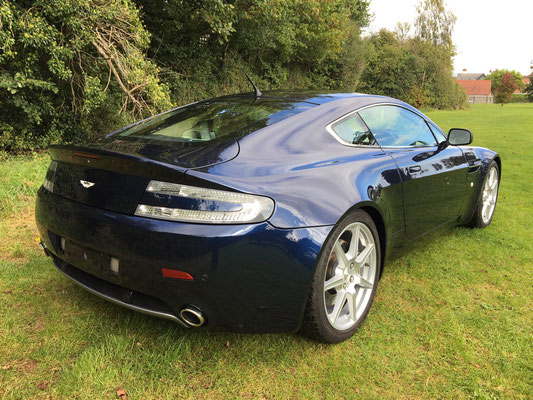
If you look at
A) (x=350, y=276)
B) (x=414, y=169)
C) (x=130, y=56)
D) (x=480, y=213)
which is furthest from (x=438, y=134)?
(x=130, y=56)

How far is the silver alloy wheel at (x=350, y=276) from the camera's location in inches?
84.3

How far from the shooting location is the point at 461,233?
13.2 feet

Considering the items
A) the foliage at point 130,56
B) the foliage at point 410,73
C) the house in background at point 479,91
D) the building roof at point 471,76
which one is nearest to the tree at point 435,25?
the foliage at point 410,73

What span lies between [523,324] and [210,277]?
2.04m

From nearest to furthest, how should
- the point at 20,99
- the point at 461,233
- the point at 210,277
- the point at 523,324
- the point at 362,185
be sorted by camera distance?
the point at 210,277, the point at 362,185, the point at 523,324, the point at 461,233, the point at 20,99

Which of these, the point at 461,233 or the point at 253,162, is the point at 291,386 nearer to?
the point at 253,162

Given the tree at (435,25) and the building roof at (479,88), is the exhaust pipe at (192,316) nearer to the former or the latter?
the tree at (435,25)

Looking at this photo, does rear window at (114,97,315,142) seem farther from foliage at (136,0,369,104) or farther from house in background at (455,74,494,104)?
house in background at (455,74,494,104)

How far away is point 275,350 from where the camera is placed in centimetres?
211

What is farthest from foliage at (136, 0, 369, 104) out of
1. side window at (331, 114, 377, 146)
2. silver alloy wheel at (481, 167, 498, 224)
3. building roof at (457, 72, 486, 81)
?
building roof at (457, 72, 486, 81)

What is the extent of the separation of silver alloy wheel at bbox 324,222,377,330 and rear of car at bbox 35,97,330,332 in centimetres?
35

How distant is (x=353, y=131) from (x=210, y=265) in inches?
53.7

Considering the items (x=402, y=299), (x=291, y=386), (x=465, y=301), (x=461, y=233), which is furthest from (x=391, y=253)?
(x=461, y=233)

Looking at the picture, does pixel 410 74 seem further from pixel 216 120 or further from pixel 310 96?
pixel 216 120
